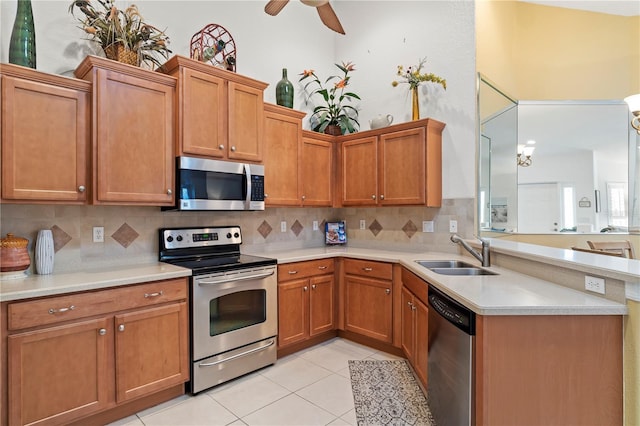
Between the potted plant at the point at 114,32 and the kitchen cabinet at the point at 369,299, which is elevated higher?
the potted plant at the point at 114,32

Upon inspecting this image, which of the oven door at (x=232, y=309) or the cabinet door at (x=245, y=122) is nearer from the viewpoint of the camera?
the oven door at (x=232, y=309)

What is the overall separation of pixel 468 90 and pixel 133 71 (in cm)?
287

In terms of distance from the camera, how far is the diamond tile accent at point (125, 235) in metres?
2.55

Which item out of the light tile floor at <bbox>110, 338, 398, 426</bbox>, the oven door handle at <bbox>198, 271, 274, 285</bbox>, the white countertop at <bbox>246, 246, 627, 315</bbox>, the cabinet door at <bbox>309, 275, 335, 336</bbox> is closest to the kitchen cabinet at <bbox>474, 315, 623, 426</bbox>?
the white countertop at <bbox>246, 246, 627, 315</bbox>

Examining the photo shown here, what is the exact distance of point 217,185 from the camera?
2.73 meters

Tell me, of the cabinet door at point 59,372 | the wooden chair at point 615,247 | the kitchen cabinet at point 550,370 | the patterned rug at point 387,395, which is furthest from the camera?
the wooden chair at point 615,247

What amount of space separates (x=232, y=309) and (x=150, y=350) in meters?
0.61

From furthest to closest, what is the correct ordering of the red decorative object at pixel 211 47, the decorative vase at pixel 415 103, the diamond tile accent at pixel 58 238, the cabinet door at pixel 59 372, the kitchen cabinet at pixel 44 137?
the decorative vase at pixel 415 103 → the red decorative object at pixel 211 47 → the diamond tile accent at pixel 58 238 → the kitchen cabinet at pixel 44 137 → the cabinet door at pixel 59 372

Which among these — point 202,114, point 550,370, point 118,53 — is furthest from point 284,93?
point 550,370

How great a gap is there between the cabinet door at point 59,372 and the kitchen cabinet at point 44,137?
0.80m

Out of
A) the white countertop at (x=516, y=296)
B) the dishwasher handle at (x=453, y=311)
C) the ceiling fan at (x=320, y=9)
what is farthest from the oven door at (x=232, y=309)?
the ceiling fan at (x=320, y=9)

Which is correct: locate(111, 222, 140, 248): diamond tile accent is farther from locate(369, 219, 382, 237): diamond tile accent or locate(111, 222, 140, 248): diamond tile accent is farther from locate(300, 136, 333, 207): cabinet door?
locate(369, 219, 382, 237): diamond tile accent

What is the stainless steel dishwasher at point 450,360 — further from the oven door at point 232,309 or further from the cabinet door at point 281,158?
the cabinet door at point 281,158

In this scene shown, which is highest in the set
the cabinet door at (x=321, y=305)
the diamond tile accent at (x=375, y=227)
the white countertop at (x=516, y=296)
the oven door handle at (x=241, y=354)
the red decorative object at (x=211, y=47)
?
the red decorative object at (x=211, y=47)
